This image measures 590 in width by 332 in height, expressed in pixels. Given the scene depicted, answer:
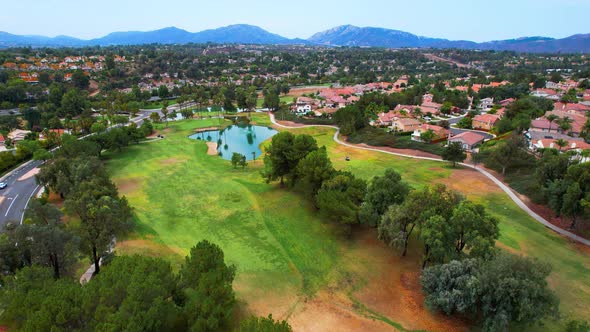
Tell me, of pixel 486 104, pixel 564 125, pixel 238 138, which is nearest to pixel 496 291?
pixel 564 125

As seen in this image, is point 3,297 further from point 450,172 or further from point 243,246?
point 450,172

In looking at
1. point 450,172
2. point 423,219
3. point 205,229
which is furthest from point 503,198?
point 205,229

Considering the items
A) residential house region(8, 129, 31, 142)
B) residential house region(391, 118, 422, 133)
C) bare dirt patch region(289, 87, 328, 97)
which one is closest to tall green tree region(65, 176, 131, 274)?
residential house region(8, 129, 31, 142)

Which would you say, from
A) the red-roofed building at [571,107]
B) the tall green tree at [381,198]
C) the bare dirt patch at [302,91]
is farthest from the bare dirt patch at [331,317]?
the bare dirt patch at [302,91]

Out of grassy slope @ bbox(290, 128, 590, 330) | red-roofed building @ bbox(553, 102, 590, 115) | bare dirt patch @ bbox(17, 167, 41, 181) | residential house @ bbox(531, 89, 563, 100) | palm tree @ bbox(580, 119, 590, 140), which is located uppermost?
residential house @ bbox(531, 89, 563, 100)

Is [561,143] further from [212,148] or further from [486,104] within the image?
[212,148]

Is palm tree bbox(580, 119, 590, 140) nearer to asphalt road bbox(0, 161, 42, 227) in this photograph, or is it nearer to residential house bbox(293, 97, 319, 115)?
residential house bbox(293, 97, 319, 115)
